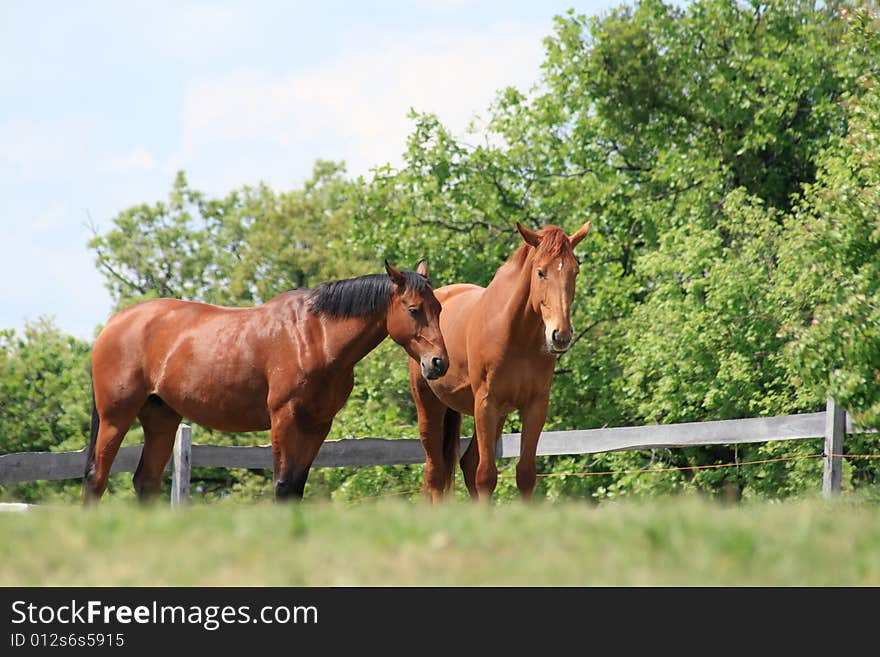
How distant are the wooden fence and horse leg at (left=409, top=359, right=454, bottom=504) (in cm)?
238

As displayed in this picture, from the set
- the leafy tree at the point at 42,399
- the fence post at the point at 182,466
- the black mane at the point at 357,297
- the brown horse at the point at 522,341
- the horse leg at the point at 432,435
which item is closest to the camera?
the brown horse at the point at 522,341

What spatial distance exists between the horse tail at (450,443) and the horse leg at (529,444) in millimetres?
1577

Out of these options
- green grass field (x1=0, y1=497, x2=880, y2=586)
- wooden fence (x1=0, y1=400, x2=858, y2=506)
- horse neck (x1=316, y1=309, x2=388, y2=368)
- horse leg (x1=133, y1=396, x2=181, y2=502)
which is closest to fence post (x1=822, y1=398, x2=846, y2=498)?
wooden fence (x1=0, y1=400, x2=858, y2=506)

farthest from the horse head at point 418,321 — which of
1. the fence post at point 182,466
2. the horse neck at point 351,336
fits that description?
the fence post at point 182,466

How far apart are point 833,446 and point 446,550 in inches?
304

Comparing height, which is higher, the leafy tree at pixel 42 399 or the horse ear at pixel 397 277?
the horse ear at pixel 397 277

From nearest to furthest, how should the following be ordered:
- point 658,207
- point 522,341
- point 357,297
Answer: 1. point 522,341
2. point 357,297
3. point 658,207

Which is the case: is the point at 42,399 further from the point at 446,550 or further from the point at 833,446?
the point at 446,550

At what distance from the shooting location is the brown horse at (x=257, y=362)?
28.4 ft

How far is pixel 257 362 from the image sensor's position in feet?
29.4

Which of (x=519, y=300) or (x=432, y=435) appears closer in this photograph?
(x=519, y=300)

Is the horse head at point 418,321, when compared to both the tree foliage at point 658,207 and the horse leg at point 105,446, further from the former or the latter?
the tree foliage at point 658,207

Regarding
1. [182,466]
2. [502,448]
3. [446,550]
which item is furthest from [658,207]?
[446,550]
